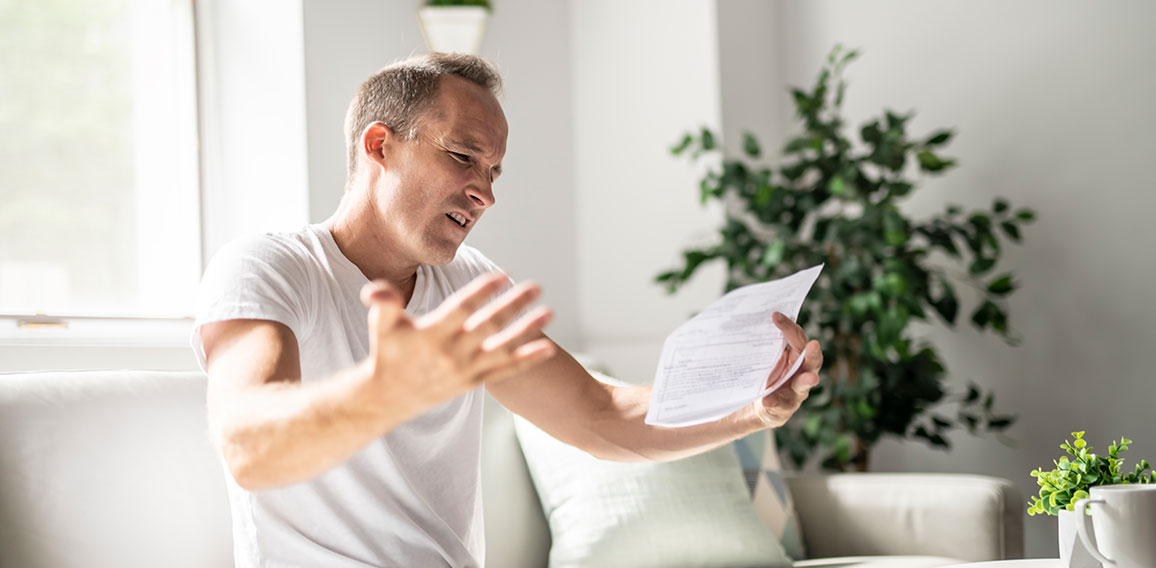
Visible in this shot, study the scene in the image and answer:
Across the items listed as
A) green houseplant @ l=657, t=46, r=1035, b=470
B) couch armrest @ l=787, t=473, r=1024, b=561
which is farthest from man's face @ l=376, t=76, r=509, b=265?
green houseplant @ l=657, t=46, r=1035, b=470

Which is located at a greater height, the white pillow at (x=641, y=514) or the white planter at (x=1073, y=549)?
the white planter at (x=1073, y=549)

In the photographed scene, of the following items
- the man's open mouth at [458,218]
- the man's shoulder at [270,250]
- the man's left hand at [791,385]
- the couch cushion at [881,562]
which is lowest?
the couch cushion at [881,562]

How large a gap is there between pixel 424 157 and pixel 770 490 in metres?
1.11

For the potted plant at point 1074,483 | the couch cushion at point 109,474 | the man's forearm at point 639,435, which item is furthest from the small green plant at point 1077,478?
the couch cushion at point 109,474

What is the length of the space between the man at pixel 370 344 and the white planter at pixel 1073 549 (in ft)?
1.20

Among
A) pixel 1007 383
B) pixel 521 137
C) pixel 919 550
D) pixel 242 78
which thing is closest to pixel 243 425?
pixel 919 550

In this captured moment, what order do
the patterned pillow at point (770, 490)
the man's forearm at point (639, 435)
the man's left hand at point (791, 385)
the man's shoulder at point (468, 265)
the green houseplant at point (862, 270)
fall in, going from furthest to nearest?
1. the green houseplant at point (862, 270)
2. the patterned pillow at point (770, 490)
3. the man's shoulder at point (468, 265)
4. the man's forearm at point (639, 435)
5. the man's left hand at point (791, 385)

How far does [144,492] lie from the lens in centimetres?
153

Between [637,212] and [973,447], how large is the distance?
117cm

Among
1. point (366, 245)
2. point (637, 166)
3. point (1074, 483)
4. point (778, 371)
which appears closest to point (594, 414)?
point (778, 371)

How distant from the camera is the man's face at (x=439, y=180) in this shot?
1.46 m

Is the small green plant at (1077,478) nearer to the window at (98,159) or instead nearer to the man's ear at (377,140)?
the man's ear at (377,140)

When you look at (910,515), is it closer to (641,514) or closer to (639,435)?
(641,514)

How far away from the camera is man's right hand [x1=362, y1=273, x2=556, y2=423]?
80 cm
